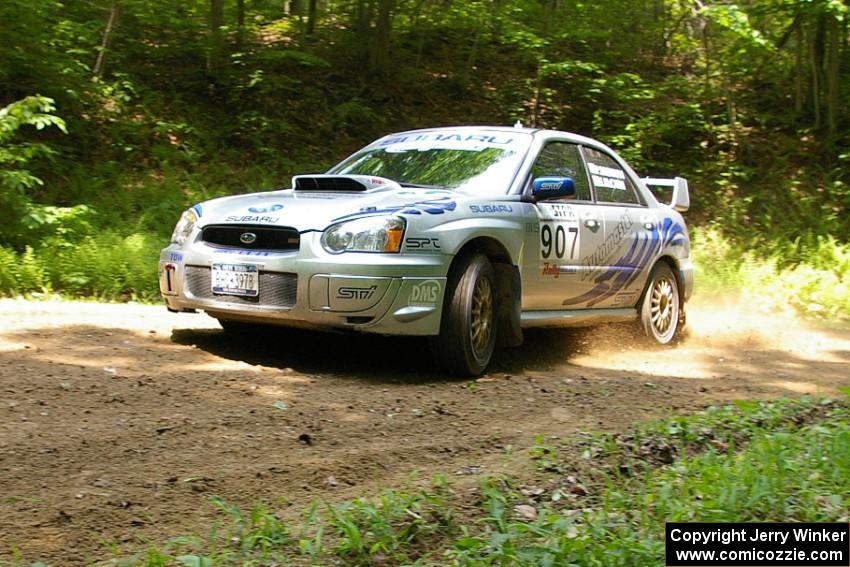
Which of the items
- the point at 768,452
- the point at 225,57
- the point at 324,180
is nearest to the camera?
the point at 768,452

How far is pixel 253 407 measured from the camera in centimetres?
458

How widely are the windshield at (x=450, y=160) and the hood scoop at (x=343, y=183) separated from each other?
0.84ft

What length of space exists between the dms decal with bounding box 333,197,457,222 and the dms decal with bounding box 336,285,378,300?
1.48 feet

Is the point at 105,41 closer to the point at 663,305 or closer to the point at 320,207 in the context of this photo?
the point at 320,207

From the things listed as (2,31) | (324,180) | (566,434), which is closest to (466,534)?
(566,434)

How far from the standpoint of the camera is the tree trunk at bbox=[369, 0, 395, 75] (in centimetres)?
1541

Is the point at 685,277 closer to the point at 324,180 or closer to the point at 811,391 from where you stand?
the point at 811,391

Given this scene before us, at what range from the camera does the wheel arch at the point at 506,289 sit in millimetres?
6016

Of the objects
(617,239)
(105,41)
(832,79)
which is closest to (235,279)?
(617,239)

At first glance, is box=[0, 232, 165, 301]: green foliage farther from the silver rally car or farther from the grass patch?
the grass patch

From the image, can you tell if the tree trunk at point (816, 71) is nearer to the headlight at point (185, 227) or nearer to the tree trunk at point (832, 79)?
the tree trunk at point (832, 79)

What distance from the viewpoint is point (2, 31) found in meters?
11.5

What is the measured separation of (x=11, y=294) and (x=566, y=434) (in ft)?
19.7

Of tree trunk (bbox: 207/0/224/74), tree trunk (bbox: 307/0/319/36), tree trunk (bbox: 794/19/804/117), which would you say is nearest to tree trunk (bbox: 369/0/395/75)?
tree trunk (bbox: 307/0/319/36)
